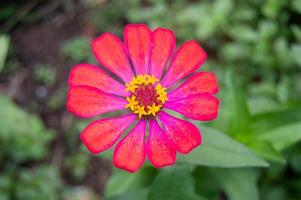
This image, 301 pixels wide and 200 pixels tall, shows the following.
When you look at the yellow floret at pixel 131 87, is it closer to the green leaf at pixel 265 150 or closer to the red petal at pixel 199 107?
the red petal at pixel 199 107

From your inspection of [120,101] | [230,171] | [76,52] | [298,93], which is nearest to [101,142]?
[120,101]

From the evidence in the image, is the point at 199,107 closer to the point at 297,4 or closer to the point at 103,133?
the point at 103,133

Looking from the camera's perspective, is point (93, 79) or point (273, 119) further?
point (273, 119)

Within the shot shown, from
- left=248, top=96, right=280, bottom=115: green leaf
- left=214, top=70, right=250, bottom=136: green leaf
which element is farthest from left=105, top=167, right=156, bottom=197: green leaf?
left=248, top=96, right=280, bottom=115: green leaf

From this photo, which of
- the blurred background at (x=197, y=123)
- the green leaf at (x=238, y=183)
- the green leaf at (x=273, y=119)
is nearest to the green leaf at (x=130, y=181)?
the blurred background at (x=197, y=123)

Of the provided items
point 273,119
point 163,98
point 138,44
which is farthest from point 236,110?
point 138,44

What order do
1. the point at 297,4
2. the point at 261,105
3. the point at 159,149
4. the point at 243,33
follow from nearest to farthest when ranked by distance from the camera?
the point at 159,149 → the point at 261,105 → the point at 297,4 → the point at 243,33

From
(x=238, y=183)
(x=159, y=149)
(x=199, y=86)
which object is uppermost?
Answer: (x=199, y=86)
